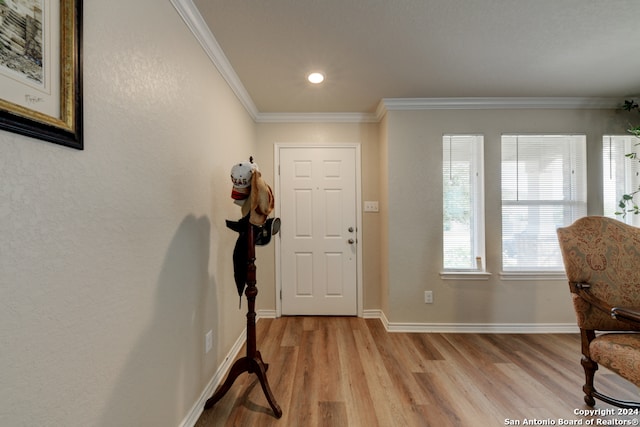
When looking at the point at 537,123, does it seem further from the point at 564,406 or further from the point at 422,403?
the point at 422,403

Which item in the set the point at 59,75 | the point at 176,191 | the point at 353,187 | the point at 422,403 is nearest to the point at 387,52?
the point at 353,187

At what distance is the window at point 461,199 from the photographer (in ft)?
8.84

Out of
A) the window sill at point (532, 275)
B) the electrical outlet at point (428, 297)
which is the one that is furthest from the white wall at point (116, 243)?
the window sill at point (532, 275)

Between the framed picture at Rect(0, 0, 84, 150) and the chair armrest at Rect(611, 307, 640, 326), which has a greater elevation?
the framed picture at Rect(0, 0, 84, 150)

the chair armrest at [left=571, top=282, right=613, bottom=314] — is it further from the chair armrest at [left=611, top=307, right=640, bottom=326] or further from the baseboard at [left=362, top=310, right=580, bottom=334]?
the baseboard at [left=362, top=310, right=580, bottom=334]

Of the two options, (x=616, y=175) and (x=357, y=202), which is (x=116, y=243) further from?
(x=616, y=175)

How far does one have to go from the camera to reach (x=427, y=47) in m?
1.80

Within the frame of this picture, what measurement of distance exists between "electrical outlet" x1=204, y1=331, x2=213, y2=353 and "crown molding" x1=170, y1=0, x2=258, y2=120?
189 cm

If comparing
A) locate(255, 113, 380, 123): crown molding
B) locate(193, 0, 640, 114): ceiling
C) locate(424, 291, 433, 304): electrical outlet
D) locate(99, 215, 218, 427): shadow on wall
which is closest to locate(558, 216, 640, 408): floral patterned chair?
locate(424, 291, 433, 304): electrical outlet

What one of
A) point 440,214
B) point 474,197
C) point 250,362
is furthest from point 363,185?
point 250,362

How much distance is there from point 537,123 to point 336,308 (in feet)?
9.74

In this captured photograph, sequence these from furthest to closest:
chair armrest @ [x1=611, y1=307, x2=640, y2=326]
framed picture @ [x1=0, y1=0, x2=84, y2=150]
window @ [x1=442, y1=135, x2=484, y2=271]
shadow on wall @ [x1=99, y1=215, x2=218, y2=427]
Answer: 1. window @ [x1=442, y1=135, x2=484, y2=271]
2. chair armrest @ [x1=611, y1=307, x2=640, y2=326]
3. shadow on wall @ [x1=99, y1=215, x2=218, y2=427]
4. framed picture @ [x1=0, y1=0, x2=84, y2=150]

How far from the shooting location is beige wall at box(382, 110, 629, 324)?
261cm

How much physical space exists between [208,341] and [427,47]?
255 centimetres
